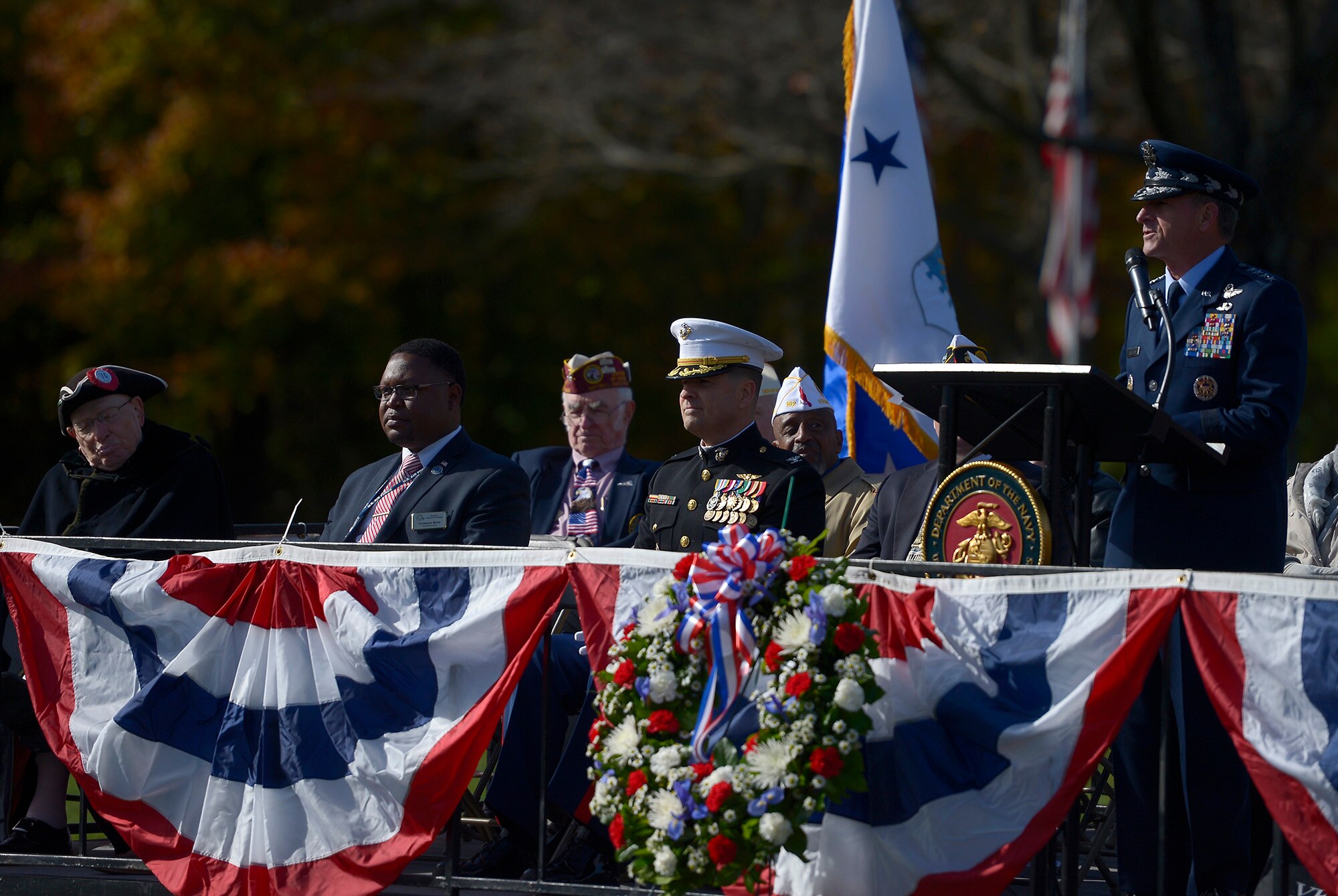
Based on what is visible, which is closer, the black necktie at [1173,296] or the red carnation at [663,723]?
the red carnation at [663,723]

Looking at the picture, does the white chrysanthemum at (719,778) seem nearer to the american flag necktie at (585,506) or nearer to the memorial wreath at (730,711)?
the memorial wreath at (730,711)

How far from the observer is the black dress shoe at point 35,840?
19.8 ft

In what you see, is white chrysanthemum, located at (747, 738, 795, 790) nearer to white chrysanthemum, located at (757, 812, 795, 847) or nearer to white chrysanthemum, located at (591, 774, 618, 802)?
white chrysanthemum, located at (757, 812, 795, 847)

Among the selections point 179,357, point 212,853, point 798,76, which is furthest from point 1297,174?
point 179,357

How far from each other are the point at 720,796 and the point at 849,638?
53cm

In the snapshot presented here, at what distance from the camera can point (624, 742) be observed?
15.6ft

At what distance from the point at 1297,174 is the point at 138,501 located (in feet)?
29.3

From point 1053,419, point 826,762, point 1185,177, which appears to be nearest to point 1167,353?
point 1185,177

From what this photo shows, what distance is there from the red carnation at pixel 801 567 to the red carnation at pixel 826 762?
0.47 metres

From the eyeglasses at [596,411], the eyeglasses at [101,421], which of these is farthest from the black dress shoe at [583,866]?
the eyeglasses at [596,411]

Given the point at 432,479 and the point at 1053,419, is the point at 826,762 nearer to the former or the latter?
the point at 1053,419

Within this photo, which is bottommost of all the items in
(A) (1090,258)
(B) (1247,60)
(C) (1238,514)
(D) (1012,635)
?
(D) (1012,635)

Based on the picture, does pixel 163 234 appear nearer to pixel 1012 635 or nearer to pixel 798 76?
pixel 798 76

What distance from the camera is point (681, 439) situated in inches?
853
